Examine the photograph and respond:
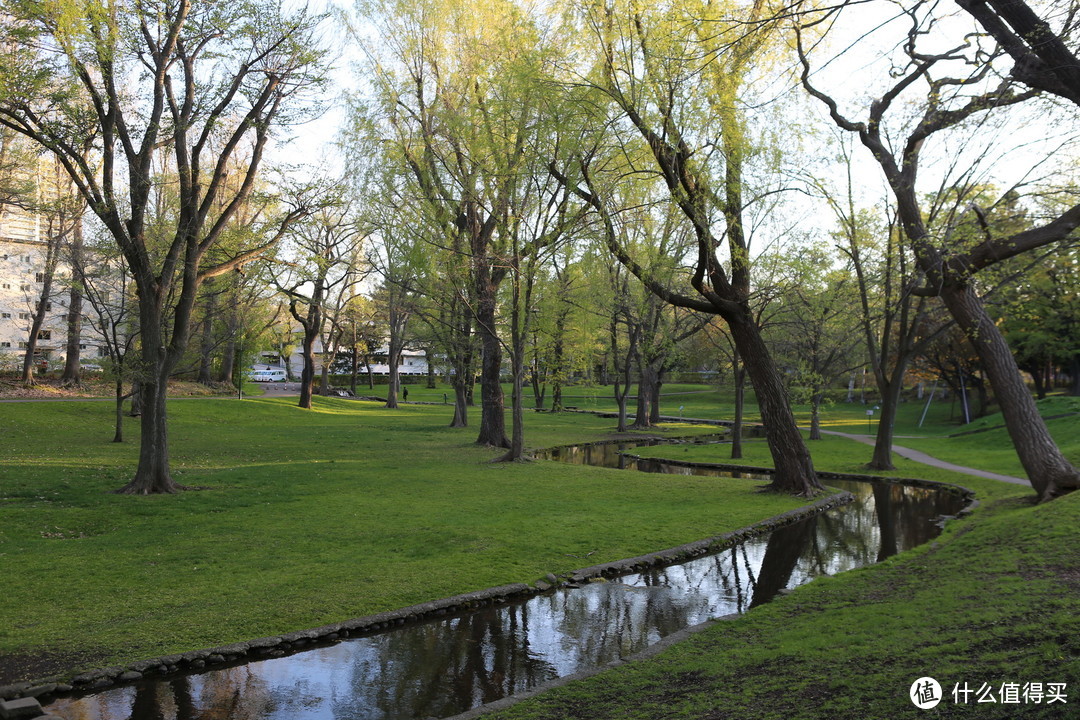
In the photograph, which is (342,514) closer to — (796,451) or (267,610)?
(267,610)

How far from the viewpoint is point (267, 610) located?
8.03 metres

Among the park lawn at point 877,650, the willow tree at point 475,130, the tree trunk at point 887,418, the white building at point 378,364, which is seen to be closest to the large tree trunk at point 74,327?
the willow tree at point 475,130

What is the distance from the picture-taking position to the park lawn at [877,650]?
465 cm

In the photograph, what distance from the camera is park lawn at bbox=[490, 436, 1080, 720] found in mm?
4652

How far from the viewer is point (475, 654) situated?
7441mm

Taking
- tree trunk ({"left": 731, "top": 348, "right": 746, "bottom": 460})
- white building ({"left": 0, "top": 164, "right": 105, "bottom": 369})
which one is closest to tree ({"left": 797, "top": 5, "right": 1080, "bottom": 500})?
tree trunk ({"left": 731, "top": 348, "right": 746, "bottom": 460})

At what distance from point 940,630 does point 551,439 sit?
24.3m

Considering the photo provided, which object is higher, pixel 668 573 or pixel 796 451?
pixel 796 451

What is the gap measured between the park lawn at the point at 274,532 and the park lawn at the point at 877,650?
10.8ft

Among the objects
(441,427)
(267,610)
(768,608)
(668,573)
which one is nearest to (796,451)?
(668,573)

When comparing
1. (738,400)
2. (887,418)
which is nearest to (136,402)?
(738,400)

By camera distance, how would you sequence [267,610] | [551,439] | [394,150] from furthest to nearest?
[551,439]
[394,150]
[267,610]

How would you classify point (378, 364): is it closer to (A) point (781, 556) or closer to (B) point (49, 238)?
(B) point (49, 238)

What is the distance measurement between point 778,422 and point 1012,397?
4.75 metres
